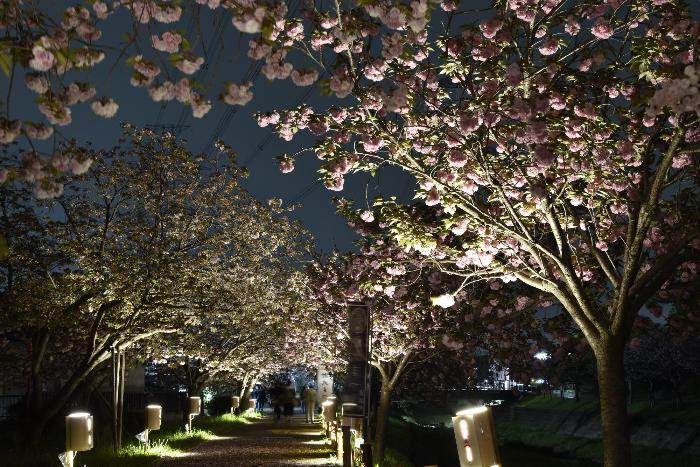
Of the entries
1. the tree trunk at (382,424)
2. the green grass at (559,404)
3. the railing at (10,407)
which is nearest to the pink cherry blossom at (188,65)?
the tree trunk at (382,424)

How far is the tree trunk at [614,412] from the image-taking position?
9.45 meters

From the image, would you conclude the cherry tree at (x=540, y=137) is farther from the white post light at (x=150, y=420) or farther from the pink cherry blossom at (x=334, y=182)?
the white post light at (x=150, y=420)

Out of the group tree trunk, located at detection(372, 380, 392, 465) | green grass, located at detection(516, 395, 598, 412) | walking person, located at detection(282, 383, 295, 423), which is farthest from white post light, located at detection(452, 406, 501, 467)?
green grass, located at detection(516, 395, 598, 412)

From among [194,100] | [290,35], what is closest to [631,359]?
[290,35]

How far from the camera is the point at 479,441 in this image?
305 inches

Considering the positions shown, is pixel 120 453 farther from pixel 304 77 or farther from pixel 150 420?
pixel 304 77

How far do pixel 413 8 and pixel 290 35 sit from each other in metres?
3.54

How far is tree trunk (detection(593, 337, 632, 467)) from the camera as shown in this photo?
31.0 feet

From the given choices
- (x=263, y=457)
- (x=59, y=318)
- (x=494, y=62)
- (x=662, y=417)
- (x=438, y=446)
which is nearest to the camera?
(x=494, y=62)

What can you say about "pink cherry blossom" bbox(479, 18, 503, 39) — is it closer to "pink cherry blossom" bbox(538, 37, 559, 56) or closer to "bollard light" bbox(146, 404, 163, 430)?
"pink cherry blossom" bbox(538, 37, 559, 56)

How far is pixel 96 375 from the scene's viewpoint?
73.8 ft

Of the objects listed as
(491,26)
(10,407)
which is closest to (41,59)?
(491,26)

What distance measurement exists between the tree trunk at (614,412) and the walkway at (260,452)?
25.3ft

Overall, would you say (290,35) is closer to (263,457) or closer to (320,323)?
(263,457)
